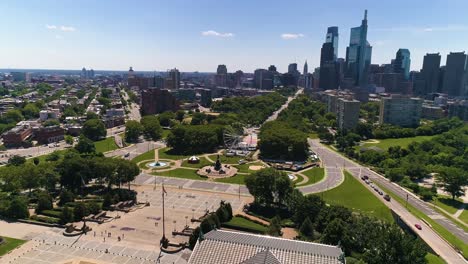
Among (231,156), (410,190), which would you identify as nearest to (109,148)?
(231,156)

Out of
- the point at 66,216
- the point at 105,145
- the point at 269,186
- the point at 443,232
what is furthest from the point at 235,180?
the point at 105,145

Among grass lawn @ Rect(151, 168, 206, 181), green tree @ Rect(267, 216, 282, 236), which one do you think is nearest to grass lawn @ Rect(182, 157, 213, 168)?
grass lawn @ Rect(151, 168, 206, 181)

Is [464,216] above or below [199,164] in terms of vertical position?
above

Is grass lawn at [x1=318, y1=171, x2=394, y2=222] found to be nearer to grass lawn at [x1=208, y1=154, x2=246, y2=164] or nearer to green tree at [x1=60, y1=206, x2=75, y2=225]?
grass lawn at [x1=208, y1=154, x2=246, y2=164]

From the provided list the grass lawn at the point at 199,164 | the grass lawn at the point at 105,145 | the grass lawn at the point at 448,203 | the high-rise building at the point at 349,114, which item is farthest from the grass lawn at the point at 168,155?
the high-rise building at the point at 349,114

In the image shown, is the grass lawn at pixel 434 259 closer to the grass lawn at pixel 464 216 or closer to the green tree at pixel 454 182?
the grass lawn at pixel 464 216

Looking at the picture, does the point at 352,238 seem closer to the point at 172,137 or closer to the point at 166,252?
the point at 166,252

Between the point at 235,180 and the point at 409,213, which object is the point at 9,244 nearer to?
the point at 235,180
